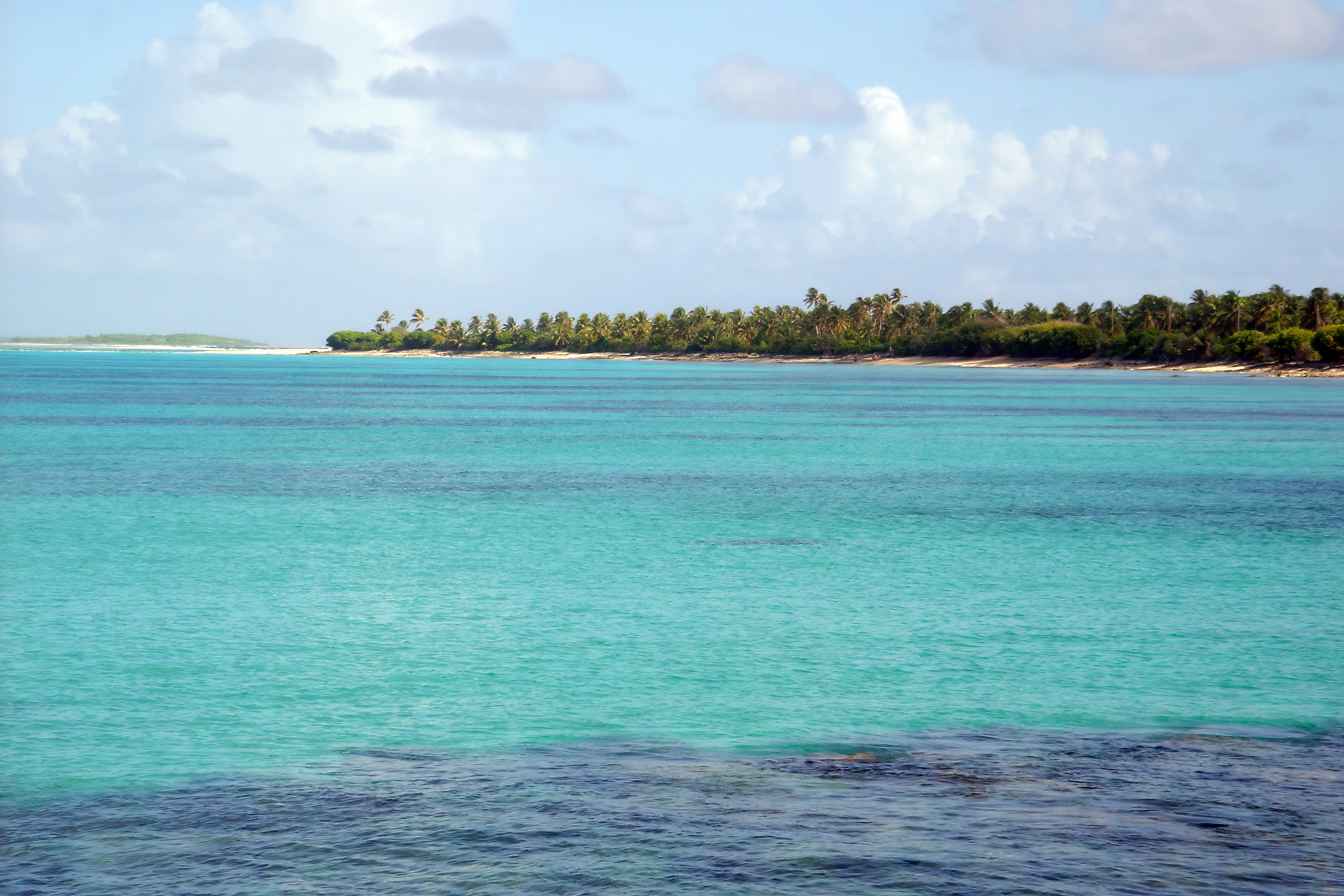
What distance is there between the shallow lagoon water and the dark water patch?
0.05 m

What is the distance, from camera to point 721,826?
11.6 metres

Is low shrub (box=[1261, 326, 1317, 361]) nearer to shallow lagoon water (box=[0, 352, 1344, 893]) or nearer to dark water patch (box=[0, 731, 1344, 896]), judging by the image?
shallow lagoon water (box=[0, 352, 1344, 893])

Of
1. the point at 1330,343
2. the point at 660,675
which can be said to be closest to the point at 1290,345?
the point at 1330,343

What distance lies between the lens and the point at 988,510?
38969 millimetres

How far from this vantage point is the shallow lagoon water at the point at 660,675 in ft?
36.7

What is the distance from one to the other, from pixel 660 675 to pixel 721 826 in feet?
22.9

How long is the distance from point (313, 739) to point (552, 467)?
124ft

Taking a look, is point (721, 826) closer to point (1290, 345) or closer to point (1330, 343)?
point (1330, 343)

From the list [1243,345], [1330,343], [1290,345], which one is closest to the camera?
[1330,343]

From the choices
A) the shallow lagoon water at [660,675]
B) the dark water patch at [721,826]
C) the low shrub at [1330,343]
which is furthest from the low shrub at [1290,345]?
the dark water patch at [721,826]

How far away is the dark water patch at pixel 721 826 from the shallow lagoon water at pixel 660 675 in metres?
0.05

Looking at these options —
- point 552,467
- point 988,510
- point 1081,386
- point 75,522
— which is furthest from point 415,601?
point 1081,386

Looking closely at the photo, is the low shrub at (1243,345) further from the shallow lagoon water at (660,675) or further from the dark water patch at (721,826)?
the dark water patch at (721,826)

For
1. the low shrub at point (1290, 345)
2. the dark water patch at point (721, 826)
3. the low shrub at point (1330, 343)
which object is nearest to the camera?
the dark water patch at point (721, 826)
